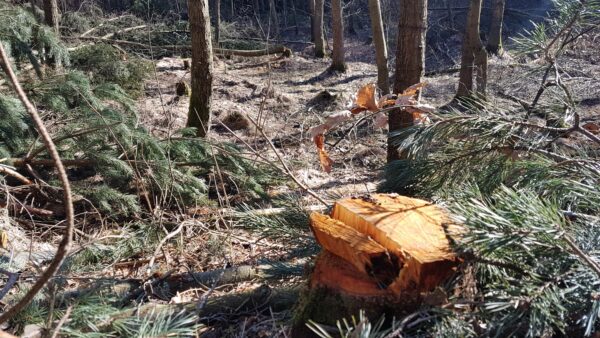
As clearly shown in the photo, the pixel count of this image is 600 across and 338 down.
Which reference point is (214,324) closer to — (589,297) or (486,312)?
(486,312)

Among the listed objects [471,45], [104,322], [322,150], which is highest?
[322,150]

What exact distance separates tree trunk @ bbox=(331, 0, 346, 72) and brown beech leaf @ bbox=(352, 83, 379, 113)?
9619mm

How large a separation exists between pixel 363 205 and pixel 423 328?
46cm

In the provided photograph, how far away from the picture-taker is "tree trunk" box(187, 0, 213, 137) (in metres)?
6.41

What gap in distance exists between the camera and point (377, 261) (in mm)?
1729

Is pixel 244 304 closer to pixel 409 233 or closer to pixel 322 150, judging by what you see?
pixel 322 150

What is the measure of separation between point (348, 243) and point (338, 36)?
35.0ft

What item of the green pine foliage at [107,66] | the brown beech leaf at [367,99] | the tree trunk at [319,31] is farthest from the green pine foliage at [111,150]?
the tree trunk at [319,31]

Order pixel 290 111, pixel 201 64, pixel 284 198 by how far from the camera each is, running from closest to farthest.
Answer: pixel 284 198 < pixel 201 64 < pixel 290 111

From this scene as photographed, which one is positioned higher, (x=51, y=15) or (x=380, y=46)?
(x=51, y=15)

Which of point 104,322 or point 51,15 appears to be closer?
point 104,322

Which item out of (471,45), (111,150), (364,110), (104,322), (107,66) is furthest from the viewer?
(471,45)

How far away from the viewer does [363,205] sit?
1.91 meters

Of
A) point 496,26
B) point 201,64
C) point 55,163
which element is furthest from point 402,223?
point 496,26
